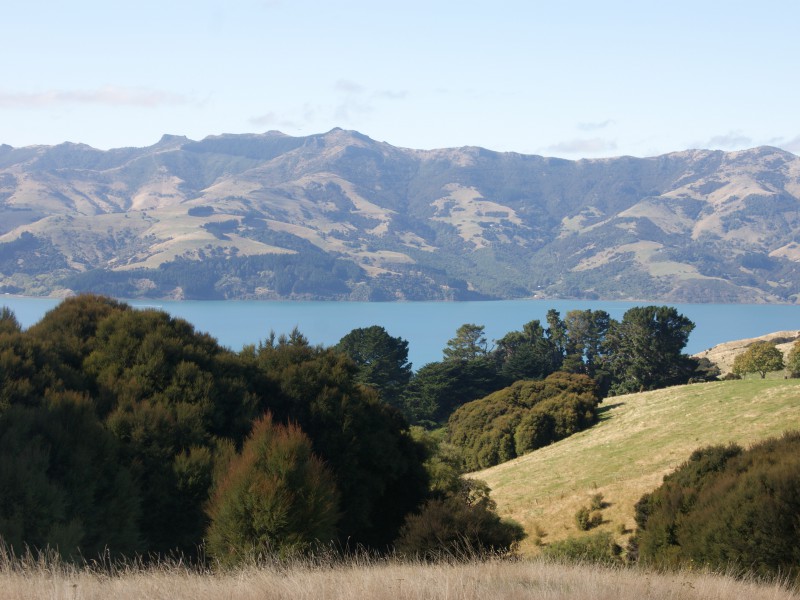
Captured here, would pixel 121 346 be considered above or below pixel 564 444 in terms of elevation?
above

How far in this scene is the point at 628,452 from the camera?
101 ft

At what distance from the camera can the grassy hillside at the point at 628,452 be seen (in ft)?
83.0

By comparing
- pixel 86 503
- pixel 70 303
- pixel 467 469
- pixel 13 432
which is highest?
pixel 70 303

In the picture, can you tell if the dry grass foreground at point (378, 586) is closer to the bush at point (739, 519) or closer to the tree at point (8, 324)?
the bush at point (739, 519)

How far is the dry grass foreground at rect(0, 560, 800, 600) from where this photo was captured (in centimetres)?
686

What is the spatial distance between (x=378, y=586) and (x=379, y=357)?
57600 millimetres

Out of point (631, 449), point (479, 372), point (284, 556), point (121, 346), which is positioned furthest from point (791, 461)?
point (479, 372)

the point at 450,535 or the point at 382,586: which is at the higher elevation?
the point at 382,586

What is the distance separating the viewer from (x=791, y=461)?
1334 centimetres

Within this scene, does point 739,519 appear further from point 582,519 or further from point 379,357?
point 379,357

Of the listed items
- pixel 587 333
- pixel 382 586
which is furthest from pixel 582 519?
pixel 587 333

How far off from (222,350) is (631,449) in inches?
666

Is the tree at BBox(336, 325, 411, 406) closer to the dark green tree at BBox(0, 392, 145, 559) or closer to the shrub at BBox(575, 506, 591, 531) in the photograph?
the shrub at BBox(575, 506, 591, 531)

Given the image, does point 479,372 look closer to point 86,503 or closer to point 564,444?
point 564,444
